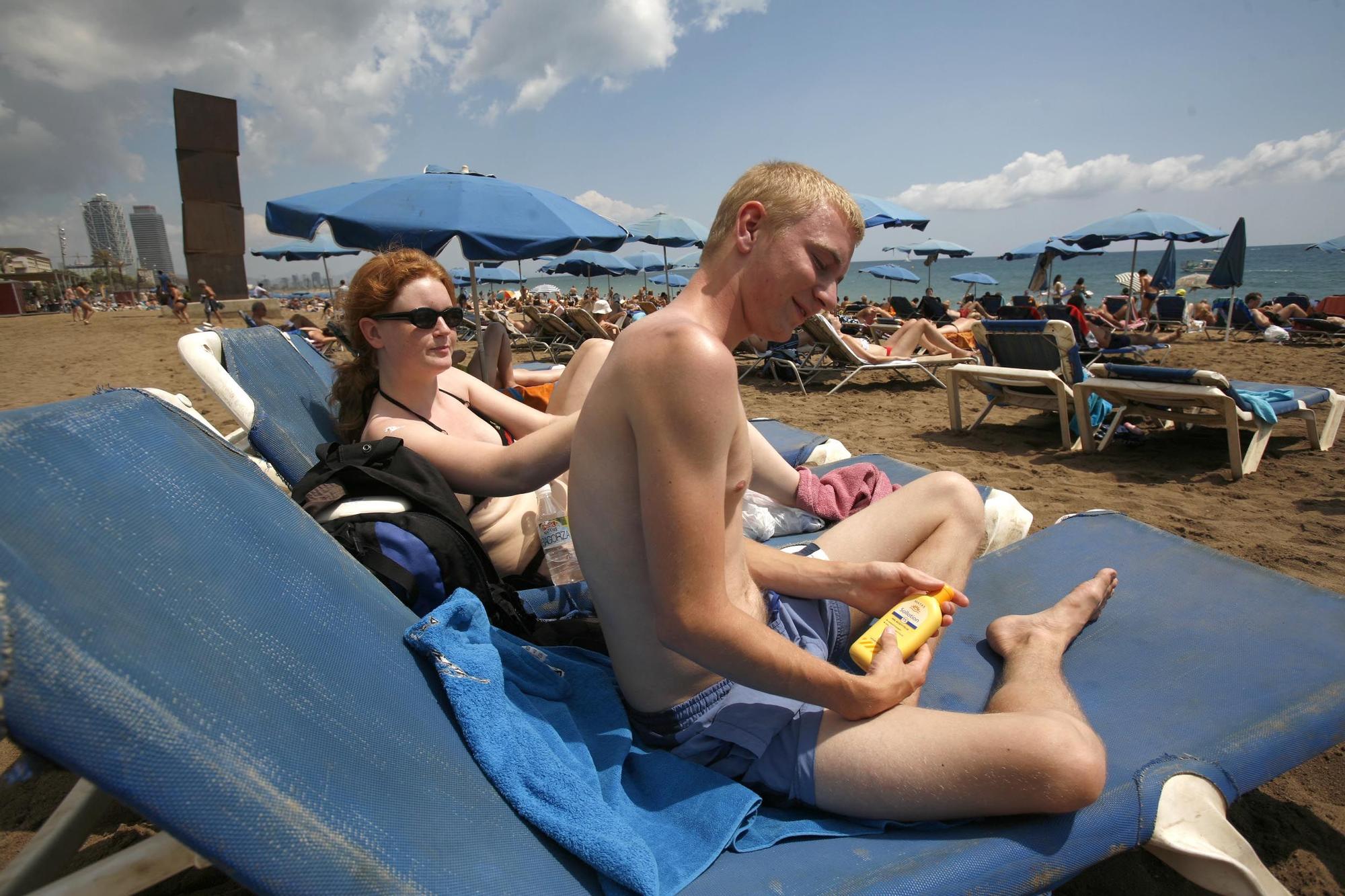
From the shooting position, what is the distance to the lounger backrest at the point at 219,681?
67cm

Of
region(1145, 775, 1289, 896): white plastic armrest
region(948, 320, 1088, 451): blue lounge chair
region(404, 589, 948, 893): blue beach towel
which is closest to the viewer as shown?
region(404, 589, 948, 893): blue beach towel

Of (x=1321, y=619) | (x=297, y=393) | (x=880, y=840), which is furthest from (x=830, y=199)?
(x=297, y=393)

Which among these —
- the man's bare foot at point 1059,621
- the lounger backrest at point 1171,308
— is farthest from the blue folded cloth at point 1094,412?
the lounger backrest at point 1171,308

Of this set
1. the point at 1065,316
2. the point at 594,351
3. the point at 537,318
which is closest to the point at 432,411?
the point at 594,351

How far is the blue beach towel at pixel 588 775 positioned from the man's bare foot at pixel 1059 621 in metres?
0.71

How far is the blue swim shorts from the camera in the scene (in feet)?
4.19

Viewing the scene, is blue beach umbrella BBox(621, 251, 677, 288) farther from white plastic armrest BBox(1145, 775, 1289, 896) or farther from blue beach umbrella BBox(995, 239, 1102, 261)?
white plastic armrest BBox(1145, 775, 1289, 896)

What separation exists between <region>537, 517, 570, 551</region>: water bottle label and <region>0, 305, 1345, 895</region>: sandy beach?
1.13 metres

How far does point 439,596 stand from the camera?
5.18ft

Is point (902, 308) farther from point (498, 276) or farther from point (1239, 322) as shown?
point (498, 276)

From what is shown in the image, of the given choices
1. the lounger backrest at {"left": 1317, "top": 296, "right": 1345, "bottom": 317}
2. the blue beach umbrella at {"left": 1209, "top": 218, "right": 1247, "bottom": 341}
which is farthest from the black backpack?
the lounger backrest at {"left": 1317, "top": 296, "right": 1345, "bottom": 317}

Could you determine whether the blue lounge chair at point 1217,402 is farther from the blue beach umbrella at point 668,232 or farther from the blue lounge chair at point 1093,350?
the blue beach umbrella at point 668,232

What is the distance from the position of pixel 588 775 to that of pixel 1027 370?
5.54 m

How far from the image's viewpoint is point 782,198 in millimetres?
1295
